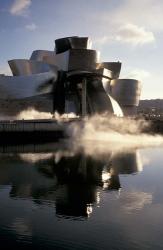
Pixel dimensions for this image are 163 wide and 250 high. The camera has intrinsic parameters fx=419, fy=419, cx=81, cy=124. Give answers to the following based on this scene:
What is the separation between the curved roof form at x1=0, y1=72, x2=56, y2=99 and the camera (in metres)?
51.7

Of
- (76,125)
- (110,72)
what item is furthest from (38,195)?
(110,72)

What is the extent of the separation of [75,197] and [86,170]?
6.94 m

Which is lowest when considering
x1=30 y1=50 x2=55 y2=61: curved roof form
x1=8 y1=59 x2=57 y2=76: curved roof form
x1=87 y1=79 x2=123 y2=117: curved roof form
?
x1=87 y1=79 x2=123 y2=117: curved roof form

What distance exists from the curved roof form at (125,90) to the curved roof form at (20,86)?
13392 millimetres

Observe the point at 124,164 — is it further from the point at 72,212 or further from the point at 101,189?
the point at 72,212

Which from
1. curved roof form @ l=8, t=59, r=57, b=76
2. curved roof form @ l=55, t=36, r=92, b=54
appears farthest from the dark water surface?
curved roof form @ l=55, t=36, r=92, b=54

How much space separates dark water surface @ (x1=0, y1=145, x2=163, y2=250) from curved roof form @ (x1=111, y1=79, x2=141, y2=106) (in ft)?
114

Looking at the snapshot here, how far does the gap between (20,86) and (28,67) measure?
13.2ft

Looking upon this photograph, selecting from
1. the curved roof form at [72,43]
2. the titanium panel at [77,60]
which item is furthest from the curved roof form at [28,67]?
the curved roof form at [72,43]

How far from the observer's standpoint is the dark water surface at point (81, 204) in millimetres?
11909

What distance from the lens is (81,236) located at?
40.0 ft

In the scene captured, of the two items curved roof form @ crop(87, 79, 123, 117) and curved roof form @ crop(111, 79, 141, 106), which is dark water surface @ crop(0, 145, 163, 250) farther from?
curved roof form @ crop(111, 79, 141, 106)

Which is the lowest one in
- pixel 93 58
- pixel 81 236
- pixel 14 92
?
pixel 81 236

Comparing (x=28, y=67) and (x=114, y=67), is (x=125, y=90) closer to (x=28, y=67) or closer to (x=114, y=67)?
(x=114, y=67)
